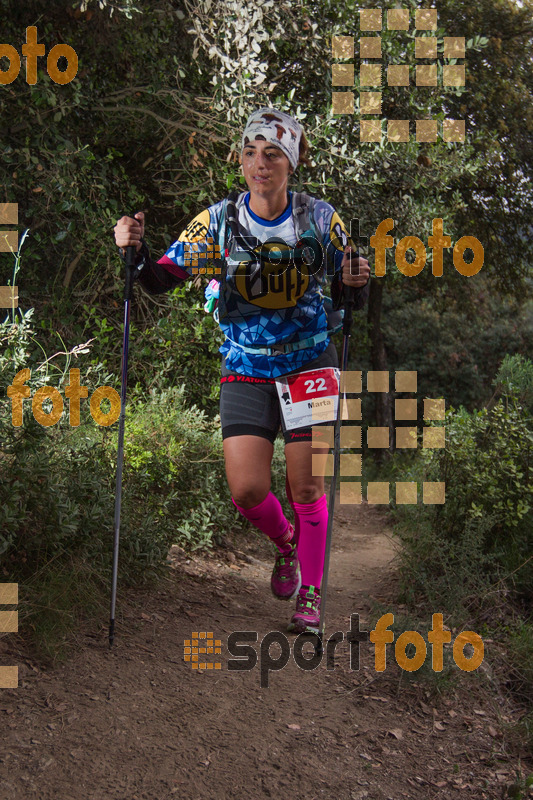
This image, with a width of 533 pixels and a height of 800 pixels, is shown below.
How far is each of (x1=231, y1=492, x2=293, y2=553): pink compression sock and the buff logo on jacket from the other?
2.49 ft

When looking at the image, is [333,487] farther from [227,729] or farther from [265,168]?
[265,168]

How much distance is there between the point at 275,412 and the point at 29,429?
132cm

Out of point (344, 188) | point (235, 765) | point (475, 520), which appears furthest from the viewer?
point (344, 188)

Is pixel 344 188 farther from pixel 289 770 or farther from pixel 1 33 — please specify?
pixel 289 770

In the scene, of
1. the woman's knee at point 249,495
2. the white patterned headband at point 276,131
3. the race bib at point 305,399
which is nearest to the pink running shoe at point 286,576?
the woman's knee at point 249,495

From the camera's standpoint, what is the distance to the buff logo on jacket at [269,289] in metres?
3.93

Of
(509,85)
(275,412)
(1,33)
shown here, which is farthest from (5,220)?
(509,85)

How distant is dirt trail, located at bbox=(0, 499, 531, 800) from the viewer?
2.99 meters

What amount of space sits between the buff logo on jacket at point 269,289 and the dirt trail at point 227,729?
5.11 ft

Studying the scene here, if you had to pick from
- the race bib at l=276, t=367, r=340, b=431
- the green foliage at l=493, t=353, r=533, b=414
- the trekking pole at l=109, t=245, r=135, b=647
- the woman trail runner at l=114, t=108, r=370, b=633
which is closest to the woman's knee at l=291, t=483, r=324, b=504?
the woman trail runner at l=114, t=108, r=370, b=633

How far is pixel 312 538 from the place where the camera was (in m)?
4.24

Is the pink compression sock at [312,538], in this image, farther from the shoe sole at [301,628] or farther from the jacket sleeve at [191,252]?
the jacket sleeve at [191,252]

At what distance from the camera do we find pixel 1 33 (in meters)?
6.45

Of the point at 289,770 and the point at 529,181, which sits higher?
the point at 529,181
